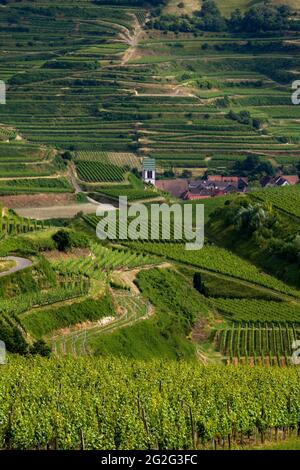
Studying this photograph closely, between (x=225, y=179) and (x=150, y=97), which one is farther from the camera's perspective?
(x=150, y=97)

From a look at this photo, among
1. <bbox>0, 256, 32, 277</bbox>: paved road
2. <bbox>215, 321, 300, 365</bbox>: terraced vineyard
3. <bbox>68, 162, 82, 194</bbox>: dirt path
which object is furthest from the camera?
<bbox>68, 162, 82, 194</bbox>: dirt path

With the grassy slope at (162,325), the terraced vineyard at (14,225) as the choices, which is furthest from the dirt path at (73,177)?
the grassy slope at (162,325)

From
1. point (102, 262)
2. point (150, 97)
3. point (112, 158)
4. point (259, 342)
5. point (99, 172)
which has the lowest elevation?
point (259, 342)

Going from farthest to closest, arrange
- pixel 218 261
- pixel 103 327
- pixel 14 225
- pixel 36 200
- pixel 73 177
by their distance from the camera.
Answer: pixel 73 177 → pixel 36 200 → pixel 218 261 → pixel 14 225 → pixel 103 327

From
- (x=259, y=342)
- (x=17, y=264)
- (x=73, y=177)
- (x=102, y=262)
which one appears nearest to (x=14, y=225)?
(x=102, y=262)

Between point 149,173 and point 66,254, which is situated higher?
point 66,254

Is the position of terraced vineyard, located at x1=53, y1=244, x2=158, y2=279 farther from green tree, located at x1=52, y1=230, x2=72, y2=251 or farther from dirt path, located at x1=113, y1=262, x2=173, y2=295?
green tree, located at x1=52, y1=230, x2=72, y2=251

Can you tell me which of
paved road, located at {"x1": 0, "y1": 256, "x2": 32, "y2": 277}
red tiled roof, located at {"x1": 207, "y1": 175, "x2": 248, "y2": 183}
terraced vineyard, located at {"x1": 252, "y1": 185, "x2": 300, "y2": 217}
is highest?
paved road, located at {"x1": 0, "y1": 256, "x2": 32, "y2": 277}

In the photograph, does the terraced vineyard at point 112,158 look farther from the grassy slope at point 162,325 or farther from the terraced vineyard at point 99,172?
the grassy slope at point 162,325

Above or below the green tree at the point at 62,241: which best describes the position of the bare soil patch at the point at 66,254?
below

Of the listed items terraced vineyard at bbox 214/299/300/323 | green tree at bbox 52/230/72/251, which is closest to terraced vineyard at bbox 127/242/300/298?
terraced vineyard at bbox 214/299/300/323

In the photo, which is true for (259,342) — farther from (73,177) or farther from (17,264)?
(73,177)
